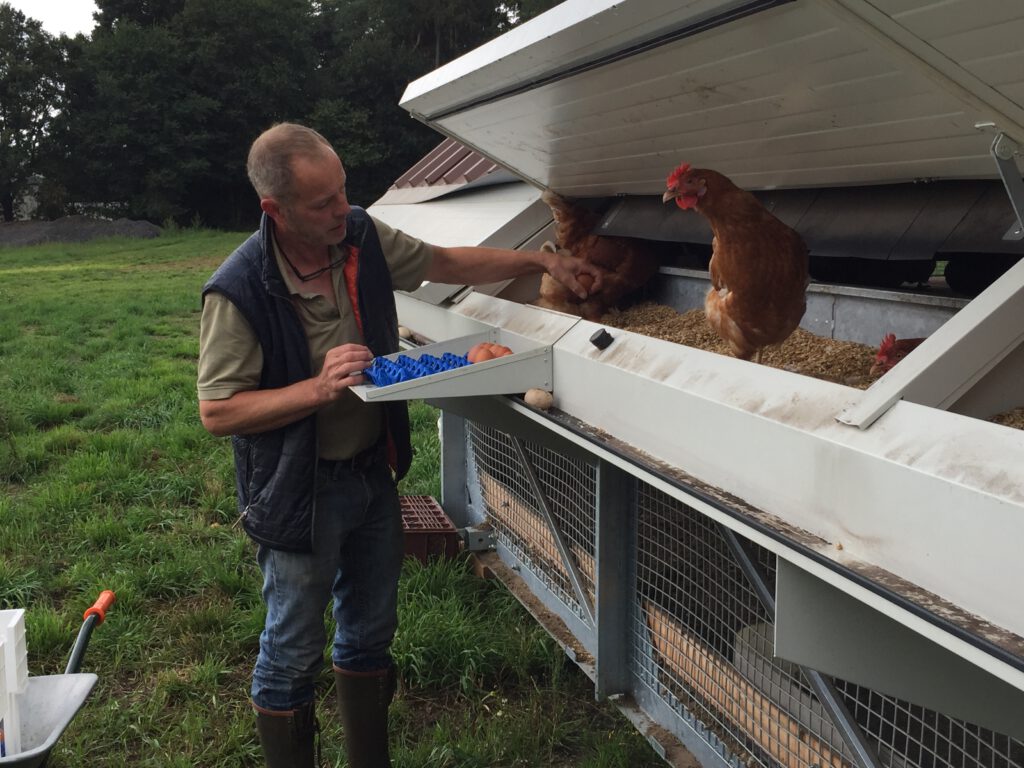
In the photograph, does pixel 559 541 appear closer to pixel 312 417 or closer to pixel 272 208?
pixel 312 417

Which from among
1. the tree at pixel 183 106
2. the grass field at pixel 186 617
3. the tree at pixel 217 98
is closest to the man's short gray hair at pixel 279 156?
the grass field at pixel 186 617

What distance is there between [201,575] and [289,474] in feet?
6.50

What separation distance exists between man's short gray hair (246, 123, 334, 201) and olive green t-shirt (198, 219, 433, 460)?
0.18m

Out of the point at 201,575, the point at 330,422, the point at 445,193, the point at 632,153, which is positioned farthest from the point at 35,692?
the point at 445,193

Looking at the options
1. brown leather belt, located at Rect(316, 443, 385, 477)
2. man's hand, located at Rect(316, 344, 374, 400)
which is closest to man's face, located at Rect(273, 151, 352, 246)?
man's hand, located at Rect(316, 344, 374, 400)

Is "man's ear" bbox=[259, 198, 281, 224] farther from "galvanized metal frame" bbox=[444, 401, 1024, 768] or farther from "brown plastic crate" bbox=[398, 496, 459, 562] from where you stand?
"brown plastic crate" bbox=[398, 496, 459, 562]

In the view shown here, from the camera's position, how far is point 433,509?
4.33 metres

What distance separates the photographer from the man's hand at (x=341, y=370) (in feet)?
6.95

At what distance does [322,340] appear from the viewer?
7.74 feet

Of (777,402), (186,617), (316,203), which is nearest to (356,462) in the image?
(316,203)

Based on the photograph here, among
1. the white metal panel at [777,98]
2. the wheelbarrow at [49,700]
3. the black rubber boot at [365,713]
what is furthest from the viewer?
the black rubber boot at [365,713]

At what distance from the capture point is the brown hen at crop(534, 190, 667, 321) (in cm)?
306

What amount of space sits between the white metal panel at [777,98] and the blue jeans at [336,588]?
109cm

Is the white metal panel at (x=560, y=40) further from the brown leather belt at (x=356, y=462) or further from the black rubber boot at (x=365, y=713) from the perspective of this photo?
the black rubber boot at (x=365, y=713)
